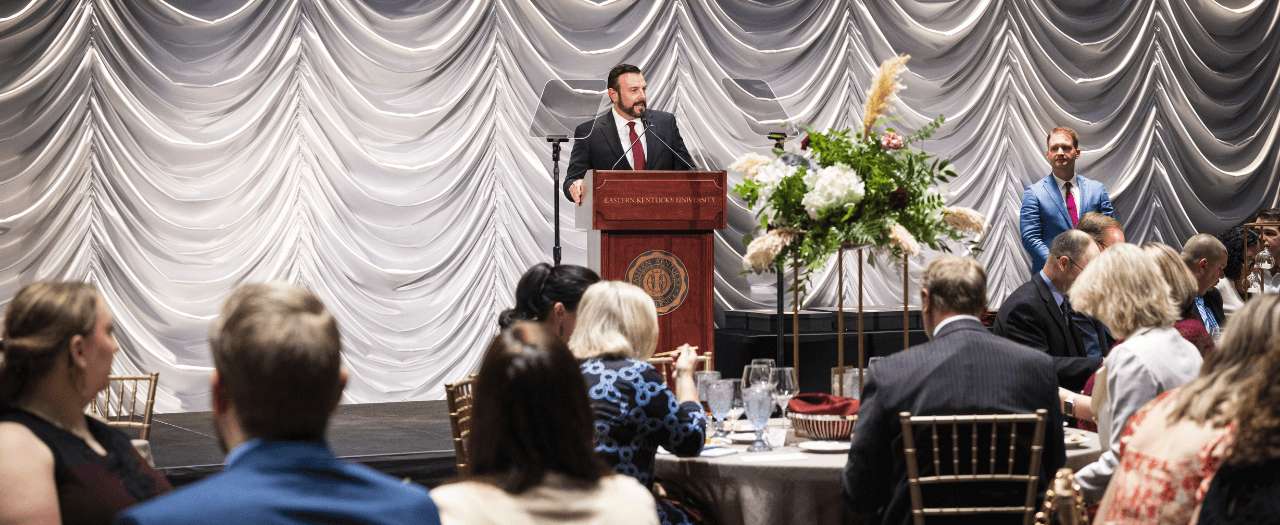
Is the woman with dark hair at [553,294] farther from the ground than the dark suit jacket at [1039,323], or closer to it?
farther from the ground

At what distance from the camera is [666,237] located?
4.88 meters

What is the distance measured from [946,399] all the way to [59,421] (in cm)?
182

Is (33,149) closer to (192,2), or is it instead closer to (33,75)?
(33,75)

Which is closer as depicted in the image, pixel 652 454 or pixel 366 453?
pixel 652 454

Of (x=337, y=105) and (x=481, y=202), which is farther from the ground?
(x=337, y=105)

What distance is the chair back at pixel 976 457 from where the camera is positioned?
94.2 inches

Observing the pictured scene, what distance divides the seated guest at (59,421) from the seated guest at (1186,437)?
1.81 m

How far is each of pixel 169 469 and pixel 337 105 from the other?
298cm

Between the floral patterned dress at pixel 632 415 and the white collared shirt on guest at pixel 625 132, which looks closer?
the floral patterned dress at pixel 632 415

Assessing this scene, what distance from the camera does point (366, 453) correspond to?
17.5 feet

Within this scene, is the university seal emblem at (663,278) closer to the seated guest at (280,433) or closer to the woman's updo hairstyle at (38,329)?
the woman's updo hairstyle at (38,329)

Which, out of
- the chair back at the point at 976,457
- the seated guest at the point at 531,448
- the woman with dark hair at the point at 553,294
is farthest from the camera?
the woman with dark hair at the point at 553,294

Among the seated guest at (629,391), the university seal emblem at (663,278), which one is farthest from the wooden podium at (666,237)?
the seated guest at (629,391)

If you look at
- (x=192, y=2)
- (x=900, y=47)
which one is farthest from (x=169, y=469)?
(x=900, y=47)
